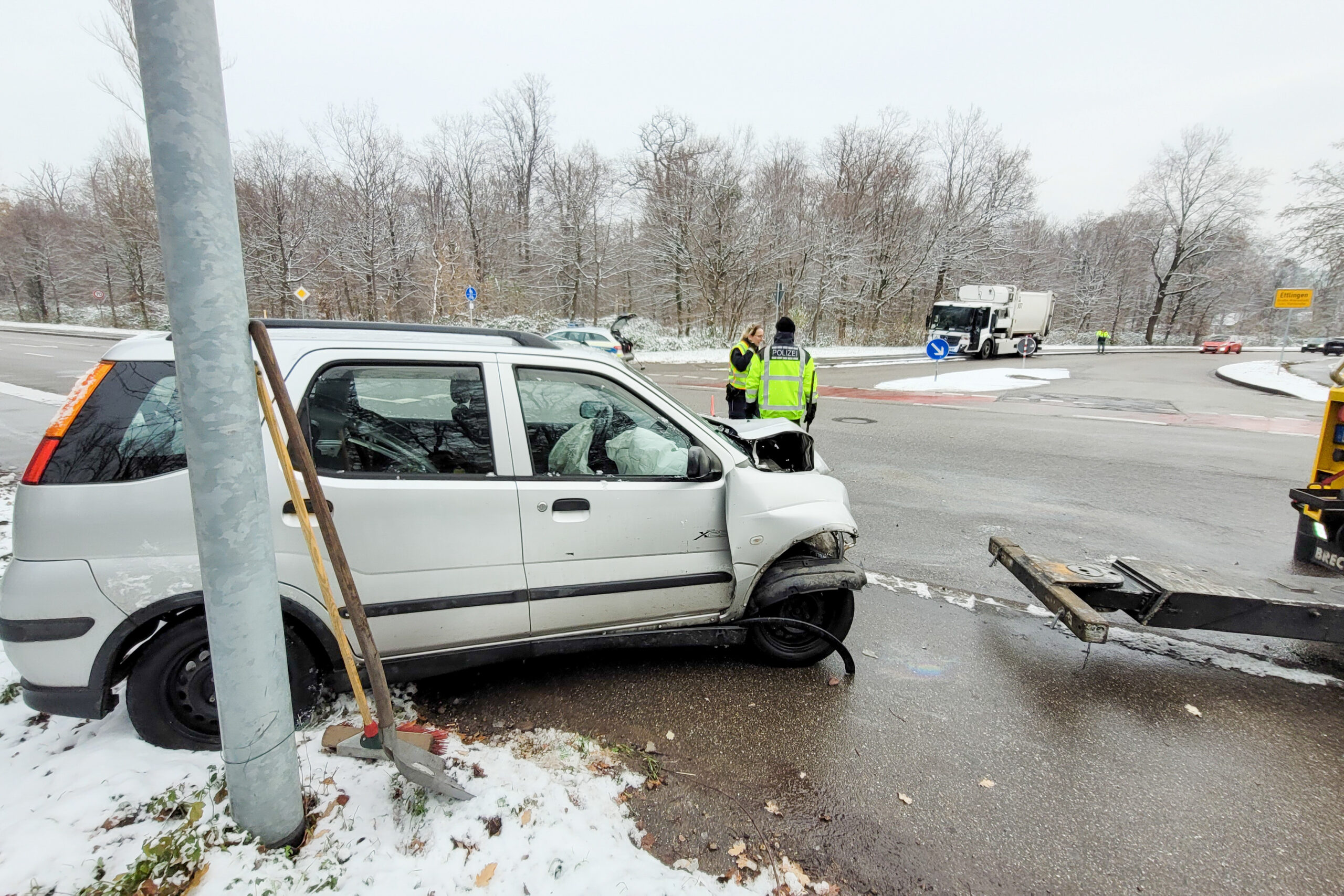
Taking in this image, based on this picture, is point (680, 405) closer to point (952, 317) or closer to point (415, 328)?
point (415, 328)

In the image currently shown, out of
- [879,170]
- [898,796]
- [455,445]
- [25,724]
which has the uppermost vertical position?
[879,170]

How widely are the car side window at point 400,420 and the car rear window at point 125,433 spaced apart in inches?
19.1

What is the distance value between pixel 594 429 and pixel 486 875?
1.97 metres

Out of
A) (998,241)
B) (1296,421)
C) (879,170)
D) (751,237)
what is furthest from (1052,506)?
(998,241)

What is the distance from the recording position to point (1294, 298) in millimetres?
21469

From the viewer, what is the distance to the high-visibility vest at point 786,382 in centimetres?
642

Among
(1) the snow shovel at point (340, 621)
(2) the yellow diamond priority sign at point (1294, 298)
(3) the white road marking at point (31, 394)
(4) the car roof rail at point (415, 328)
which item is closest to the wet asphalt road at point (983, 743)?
(1) the snow shovel at point (340, 621)

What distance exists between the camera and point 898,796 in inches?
97.3

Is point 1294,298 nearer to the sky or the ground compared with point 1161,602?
nearer to the sky

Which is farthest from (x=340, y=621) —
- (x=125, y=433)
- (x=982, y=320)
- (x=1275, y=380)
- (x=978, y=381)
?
(x=982, y=320)

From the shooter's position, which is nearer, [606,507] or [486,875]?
[486,875]

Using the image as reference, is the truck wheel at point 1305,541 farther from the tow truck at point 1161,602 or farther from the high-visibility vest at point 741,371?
the high-visibility vest at point 741,371

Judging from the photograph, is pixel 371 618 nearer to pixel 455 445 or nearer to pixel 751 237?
pixel 455 445

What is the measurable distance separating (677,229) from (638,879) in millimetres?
32570
